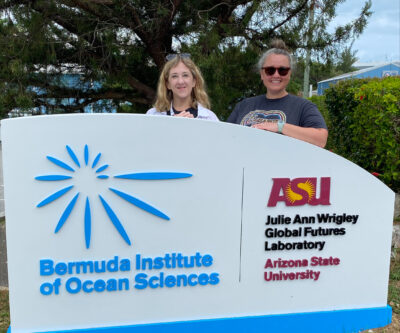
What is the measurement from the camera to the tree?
3451 mm

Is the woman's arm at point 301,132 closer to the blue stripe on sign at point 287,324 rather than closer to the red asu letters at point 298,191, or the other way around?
the red asu letters at point 298,191

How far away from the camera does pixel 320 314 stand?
6.19 feet

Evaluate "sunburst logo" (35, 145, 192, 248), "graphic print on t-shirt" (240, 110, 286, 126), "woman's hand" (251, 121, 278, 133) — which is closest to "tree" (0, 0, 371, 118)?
"graphic print on t-shirt" (240, 110, 286, 126)

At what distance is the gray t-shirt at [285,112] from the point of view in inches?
76.4

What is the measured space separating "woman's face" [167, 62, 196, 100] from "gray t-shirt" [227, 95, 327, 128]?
345 millimetres

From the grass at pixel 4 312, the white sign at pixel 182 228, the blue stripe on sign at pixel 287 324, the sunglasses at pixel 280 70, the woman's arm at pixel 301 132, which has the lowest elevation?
the grass at pixel 4 312

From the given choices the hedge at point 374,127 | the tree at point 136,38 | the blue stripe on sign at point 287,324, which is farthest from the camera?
the hedge at point 374,127

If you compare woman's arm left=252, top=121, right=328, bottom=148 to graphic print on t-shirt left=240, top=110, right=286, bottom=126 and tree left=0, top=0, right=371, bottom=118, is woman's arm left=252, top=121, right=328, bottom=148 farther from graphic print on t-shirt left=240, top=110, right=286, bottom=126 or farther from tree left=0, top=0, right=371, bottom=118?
tree left=0, top=0, right=371, bottom=118

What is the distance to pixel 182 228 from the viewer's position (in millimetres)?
1724

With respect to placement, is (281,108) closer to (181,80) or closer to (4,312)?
(181,80)

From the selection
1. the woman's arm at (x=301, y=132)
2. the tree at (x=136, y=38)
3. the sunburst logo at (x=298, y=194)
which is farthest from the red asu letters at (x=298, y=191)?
the tree at (x=136, y=38)

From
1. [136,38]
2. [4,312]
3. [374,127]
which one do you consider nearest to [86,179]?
[4,312]

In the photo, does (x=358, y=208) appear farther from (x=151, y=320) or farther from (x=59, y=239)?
(x=59, y=239)

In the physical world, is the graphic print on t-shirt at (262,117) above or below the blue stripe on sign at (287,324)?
above
